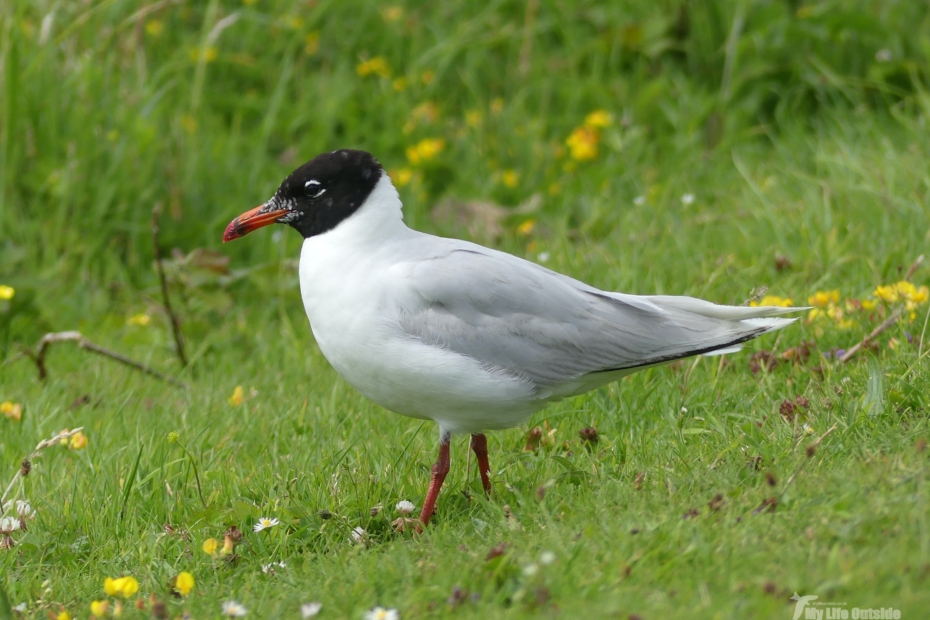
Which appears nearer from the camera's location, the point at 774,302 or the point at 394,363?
the point at 394,363

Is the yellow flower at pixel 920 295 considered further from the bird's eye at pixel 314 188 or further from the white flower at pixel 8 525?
the white flower at pixel 8 525

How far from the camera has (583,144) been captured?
746cm

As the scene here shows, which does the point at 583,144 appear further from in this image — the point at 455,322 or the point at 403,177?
the point at 455,322

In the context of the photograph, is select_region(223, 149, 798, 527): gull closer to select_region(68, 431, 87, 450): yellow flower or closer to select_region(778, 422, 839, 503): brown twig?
select_region(778, 422, 839, 503): brown twig

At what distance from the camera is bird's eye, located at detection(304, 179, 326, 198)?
4.21m

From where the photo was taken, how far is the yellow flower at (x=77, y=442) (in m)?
4.30

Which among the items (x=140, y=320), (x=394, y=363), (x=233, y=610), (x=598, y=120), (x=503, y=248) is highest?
(x=394, y=363)

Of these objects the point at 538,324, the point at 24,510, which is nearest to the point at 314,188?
the point at 538,324

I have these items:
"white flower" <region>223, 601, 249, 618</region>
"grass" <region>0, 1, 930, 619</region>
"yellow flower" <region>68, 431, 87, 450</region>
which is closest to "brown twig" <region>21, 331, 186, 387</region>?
"grass" <region>0, 1, 930, 619</region>

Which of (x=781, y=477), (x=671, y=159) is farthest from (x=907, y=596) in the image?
(x=671, y=159)

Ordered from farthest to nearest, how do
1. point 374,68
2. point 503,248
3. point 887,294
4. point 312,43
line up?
point 312,43 → point 374,68 → point 503,248 → point 887,294

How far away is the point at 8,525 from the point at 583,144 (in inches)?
187

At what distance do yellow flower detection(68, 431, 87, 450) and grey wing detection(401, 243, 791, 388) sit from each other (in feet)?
4.77

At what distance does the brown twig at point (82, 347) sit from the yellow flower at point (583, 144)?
329cm
